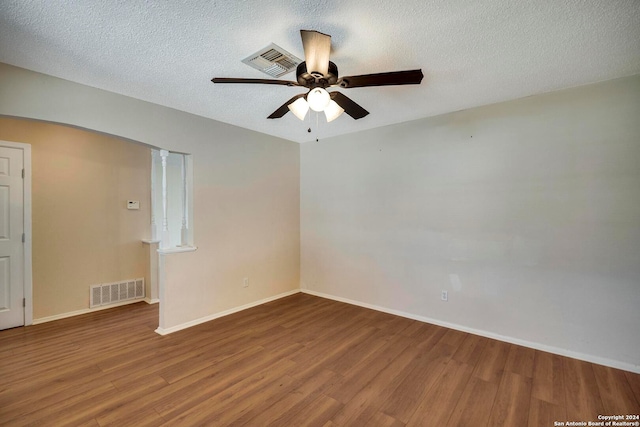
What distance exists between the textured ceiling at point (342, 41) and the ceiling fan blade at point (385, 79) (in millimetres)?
294

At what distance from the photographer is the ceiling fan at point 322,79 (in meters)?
1.52

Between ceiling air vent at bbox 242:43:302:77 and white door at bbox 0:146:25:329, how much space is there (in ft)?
10.4

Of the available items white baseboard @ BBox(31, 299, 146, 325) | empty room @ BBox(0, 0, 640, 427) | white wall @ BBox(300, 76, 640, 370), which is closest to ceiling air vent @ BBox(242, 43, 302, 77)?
empty room @ BBox(0, 0, 640, 427)

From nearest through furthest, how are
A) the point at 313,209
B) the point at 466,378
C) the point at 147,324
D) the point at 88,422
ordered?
the point at 88,422, the point at 466,378, the point at 147,324, the point at 313,209

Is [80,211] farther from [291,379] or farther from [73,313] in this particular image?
[291,379]

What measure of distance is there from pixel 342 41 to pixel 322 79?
11.4 inches

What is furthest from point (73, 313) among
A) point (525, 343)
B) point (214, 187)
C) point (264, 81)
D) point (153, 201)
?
point (525, 343)

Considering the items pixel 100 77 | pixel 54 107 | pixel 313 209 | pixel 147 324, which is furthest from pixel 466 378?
pixel 54 107

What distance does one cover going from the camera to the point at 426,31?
1737 millimetres

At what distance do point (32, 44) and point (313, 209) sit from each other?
3384mm

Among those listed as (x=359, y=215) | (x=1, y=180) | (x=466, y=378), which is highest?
(x=1, y=180)

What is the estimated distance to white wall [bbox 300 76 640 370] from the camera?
2367mm

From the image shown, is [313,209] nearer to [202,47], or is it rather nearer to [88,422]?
[202,47]

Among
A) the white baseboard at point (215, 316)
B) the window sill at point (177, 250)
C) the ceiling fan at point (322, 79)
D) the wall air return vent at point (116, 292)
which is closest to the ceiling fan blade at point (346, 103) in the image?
the ceiling fan at point (322, 79)
